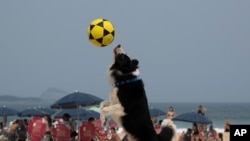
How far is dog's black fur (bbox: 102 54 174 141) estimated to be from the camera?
983cm

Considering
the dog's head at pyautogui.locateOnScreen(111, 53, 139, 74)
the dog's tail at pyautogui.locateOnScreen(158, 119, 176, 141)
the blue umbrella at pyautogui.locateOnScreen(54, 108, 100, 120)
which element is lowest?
the dog's tail at pyautogui.locateOnScreen(158, 119, 176, 141)

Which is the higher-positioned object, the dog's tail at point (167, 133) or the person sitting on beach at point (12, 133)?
the dog's tail at point (167, 133)

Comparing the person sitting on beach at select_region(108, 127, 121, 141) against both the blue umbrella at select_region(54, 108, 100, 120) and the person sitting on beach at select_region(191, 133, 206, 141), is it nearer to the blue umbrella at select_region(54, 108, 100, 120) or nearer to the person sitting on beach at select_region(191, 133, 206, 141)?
the blue umbrella at select_region(54, 108, 100, 120)

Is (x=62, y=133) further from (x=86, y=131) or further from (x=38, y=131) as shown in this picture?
(x=38, y=131)

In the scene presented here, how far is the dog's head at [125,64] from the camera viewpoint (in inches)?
394

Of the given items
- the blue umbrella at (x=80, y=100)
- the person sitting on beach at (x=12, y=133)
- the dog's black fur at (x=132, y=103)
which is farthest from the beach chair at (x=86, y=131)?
the dog's black fur at (x=132, y=103)

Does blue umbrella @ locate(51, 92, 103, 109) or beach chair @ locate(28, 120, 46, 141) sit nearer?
beach chair @ locate(28, 120, 46, 141)

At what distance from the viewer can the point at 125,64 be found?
395 inches

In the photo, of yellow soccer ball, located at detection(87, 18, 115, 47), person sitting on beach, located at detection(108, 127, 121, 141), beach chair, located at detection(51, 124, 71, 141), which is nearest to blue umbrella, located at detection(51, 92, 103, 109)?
person sitting on beach, located at detection(108, 127, 121, 141)

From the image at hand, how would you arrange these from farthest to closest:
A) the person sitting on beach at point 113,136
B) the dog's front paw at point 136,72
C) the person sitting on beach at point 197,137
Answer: the person sitting on beach at point 113,136 < the person sitting on beach at point 197,137 < the dog's front paw at point 136,72

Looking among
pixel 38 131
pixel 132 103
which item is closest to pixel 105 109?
pixel 132 103

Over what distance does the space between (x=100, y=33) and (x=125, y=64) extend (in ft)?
4.45

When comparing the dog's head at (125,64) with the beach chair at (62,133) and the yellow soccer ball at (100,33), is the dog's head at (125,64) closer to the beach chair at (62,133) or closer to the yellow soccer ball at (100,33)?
the yellow soccer ball at (100,33)

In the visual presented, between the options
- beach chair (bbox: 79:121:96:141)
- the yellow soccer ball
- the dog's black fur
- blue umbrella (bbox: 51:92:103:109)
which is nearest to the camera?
the dog's black fur
